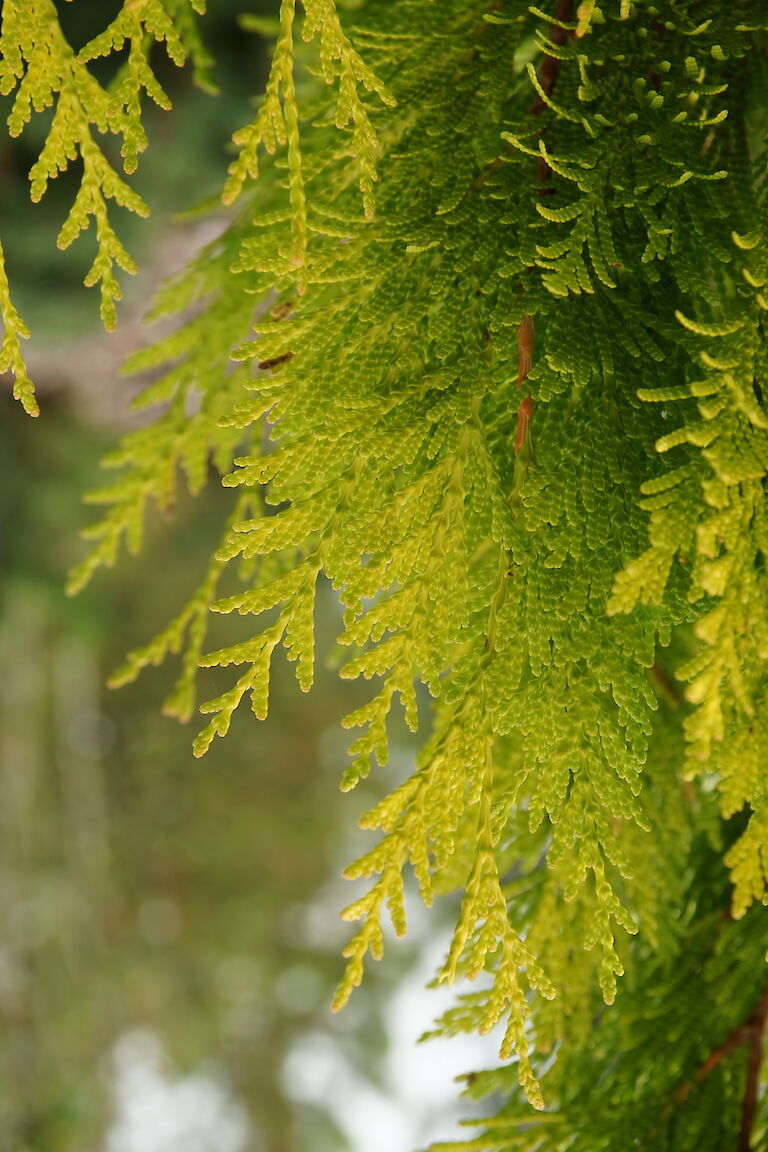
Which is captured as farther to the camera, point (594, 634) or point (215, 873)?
point (215, 873)

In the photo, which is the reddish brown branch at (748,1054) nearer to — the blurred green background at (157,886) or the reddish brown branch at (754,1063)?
the reddish brown branch at (754,1063)

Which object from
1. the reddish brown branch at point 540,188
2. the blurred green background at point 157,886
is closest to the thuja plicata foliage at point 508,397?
the reddish brown branch at point 540,188

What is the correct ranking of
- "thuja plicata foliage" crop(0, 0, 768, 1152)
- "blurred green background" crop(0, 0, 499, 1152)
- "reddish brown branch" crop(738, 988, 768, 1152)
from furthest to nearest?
"blurred green background" crop(0, 0, 499, 1152) → "reddish brown branch" crop(738, 988, 768, 1152) → "thuja plicata foliage" crop(0, 0, 768, 1152)

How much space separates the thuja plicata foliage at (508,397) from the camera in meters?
0.60

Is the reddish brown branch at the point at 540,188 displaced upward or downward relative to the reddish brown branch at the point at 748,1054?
upward

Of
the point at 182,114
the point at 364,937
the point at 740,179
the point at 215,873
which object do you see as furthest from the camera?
the point at 215,873

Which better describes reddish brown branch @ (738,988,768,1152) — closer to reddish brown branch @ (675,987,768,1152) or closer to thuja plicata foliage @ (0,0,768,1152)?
reddish brown branch @ (675,987,768,1152)

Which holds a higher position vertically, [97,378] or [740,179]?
[97,378]

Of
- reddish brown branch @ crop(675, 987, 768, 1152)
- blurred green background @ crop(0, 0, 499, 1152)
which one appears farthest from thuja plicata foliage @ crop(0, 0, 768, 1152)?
blurred green background @ crop(0, 0, 499, 1152)

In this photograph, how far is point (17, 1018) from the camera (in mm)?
3873

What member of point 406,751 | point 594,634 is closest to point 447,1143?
point 594,634

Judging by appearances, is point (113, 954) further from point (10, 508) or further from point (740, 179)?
point (740, 179)

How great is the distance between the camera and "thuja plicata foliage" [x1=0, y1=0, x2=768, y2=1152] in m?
0.60

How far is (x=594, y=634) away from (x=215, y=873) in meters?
3.84
